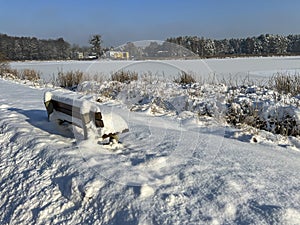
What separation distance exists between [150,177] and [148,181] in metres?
0.09

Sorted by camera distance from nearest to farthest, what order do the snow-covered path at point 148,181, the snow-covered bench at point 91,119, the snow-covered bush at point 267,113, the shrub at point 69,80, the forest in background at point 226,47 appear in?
the snow-covered path at point 148,181 → the snow-covered bench at point 91,119 → the snow-covered bush at point 267,113 → the shrub at point 69,80 → the forest in background at point 226,47

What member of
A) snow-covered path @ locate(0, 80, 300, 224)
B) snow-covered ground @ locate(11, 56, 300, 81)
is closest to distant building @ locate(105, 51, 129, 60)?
snow-covered ground @ locate(11, 56, 300, 81)

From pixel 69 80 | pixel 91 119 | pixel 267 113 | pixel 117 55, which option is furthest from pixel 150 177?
pixel 69 80

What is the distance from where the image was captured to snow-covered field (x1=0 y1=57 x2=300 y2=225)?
2.41m

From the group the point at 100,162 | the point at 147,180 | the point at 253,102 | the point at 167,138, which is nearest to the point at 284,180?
the point at 147,180

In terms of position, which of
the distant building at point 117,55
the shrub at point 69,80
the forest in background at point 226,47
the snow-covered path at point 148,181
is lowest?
the snow-covered path at point 148,181

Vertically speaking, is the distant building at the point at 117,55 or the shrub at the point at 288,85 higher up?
the distant building at the point at 117,55

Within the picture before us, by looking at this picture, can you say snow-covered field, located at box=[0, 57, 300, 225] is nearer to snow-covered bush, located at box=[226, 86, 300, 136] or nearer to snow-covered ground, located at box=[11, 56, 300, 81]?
snow-covered ground, located at box=[11, 56, 300, 81]

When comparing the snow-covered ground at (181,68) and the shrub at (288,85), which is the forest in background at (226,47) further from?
the shrub at (288,85)

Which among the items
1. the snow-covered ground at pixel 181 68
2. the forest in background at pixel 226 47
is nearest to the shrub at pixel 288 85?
the snow-covered ground at pixel 181 68

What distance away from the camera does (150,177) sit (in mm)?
2893

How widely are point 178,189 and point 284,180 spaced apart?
1.03 m

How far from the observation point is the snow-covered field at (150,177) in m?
2.41

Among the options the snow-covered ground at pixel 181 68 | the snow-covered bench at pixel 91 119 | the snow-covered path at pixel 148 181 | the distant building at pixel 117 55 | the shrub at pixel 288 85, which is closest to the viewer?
the snow-covered path at pixel 148 181
